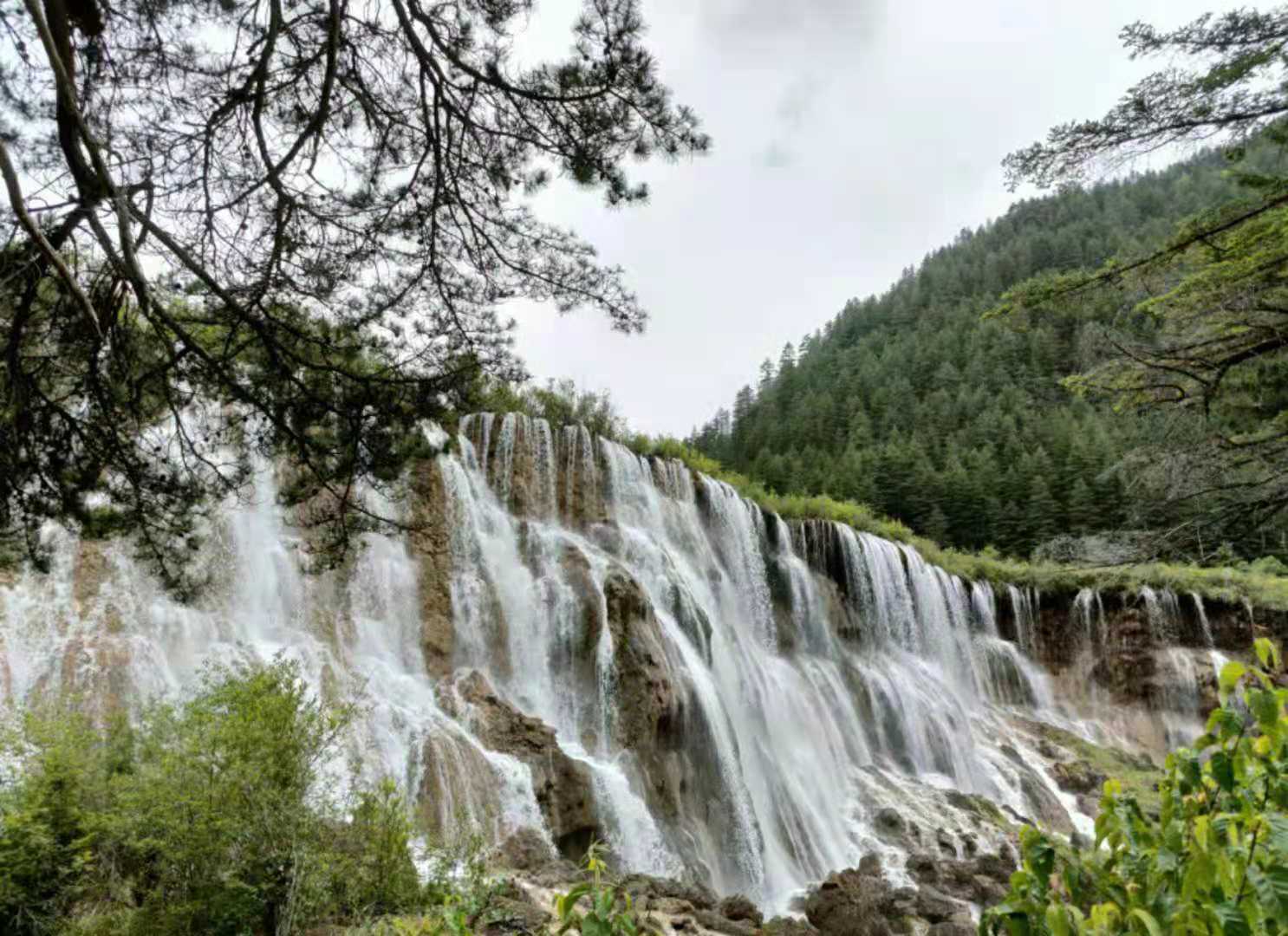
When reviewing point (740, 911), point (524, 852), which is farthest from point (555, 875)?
point (740, 911)

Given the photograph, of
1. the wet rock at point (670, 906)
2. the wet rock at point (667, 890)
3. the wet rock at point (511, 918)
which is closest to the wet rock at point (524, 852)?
the wet rock at point (667, 890)

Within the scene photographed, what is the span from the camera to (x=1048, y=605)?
2470cm

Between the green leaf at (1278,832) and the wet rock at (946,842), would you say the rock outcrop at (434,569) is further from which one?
the green leaf at (1278,832)

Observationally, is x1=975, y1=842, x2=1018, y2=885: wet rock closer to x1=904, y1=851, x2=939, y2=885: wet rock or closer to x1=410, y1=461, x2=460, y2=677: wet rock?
x1=904, y1=851, x2=939, y2=885: wet rock

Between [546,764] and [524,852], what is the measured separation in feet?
4.77

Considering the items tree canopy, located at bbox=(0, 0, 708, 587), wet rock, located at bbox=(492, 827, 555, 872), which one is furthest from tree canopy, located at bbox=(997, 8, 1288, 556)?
wet rock, located at bbox=(492, 827, 555, 872)

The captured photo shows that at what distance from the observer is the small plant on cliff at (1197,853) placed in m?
1.15

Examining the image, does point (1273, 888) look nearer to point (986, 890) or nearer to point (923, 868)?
point (986, 890)

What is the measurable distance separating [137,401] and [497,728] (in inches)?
280

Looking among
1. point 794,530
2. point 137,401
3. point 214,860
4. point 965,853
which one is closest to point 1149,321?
point 137,401

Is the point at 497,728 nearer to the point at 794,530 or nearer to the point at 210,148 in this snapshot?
the point at 210,148

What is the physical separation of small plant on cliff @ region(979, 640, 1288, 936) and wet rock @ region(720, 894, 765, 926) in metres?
7.29

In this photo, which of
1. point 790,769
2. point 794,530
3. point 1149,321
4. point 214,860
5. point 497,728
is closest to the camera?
point 214,860

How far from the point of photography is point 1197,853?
1221 millimetres
